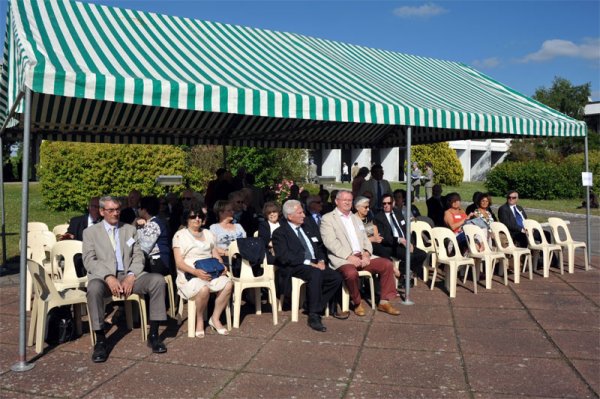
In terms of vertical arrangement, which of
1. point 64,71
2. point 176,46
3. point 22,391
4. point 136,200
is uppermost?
point 176,46

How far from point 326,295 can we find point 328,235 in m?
0.70

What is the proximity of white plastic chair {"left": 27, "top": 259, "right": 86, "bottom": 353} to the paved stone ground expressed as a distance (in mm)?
156

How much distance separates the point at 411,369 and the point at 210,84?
3.02 m

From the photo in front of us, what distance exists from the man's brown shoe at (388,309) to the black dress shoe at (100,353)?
287 cm

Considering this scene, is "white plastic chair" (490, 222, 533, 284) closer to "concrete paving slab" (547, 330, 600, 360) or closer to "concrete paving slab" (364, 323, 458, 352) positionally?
"concrete paving slab" (547, 330, 600, 360)

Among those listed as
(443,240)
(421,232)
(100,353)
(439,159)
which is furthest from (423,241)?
(439,159)

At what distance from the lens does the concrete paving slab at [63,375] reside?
3744 millimetres

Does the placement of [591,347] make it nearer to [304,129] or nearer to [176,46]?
[176,46]

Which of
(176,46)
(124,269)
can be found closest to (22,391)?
(124,269)

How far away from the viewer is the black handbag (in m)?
5.01

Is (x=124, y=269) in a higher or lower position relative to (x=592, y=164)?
lower

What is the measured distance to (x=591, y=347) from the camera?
473cm

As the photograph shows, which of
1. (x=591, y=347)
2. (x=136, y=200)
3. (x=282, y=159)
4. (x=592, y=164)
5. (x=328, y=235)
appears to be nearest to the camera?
(x=591, y=347)

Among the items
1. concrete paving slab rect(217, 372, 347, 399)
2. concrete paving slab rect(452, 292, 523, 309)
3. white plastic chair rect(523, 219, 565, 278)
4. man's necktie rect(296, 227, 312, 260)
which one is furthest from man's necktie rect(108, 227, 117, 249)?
white plastic chair rect(523, 219, 565, 278)
